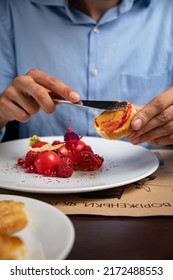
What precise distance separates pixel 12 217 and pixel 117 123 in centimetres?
47

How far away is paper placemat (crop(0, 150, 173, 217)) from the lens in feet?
2.95

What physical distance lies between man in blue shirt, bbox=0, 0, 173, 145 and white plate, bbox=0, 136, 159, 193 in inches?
17.3

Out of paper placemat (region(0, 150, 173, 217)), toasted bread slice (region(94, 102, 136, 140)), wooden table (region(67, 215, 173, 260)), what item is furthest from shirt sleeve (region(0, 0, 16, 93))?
A: wooden table (region(67, 215, 173, 260))

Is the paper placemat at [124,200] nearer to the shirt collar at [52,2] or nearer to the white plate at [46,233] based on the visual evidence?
the white plate at [46,233]

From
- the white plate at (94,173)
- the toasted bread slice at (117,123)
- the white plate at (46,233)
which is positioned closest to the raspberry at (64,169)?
the white plate at (94,173)

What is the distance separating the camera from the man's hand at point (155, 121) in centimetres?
108

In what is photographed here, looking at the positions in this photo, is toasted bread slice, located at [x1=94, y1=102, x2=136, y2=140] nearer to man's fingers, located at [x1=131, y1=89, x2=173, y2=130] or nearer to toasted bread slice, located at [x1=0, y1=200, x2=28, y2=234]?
man's fingers, located at [x1=131, y1=89, x2=173, y2=130]

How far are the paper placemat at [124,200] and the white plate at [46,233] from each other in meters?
0.15

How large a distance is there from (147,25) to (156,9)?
0.25 ft

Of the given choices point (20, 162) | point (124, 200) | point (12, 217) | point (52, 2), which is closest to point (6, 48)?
point (52, 2)

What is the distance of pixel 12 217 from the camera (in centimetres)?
71
